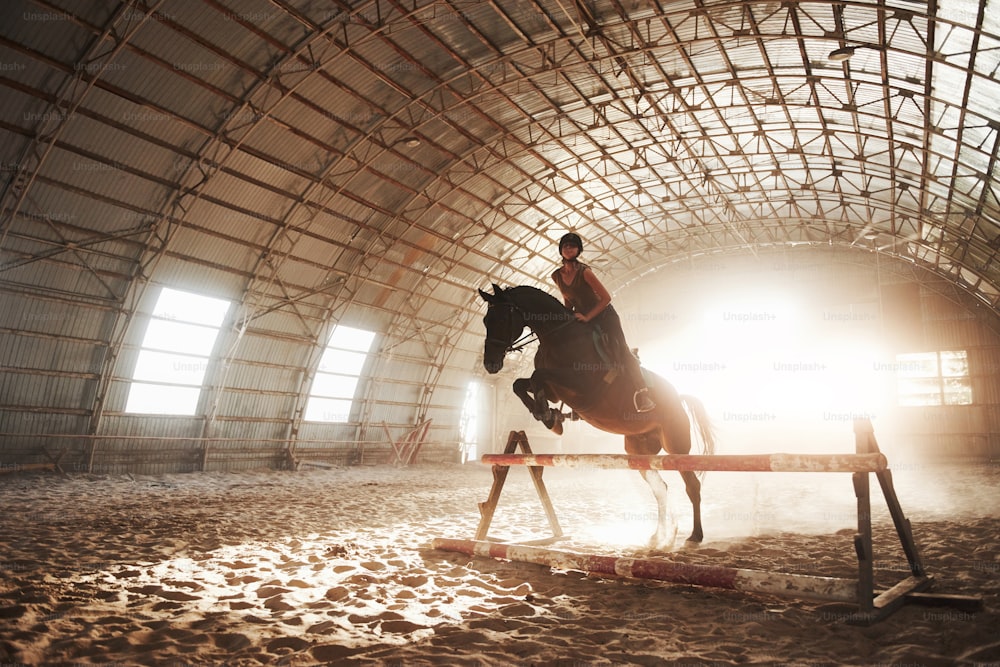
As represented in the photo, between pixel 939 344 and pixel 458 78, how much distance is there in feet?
88.3

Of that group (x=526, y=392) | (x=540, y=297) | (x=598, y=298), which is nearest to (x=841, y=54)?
(x=598, y=298)

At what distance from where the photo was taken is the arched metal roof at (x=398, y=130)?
44.8 feet

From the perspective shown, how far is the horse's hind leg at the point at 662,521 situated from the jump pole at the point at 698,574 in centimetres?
→ 235

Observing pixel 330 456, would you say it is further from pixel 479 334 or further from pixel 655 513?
pixel 655 513

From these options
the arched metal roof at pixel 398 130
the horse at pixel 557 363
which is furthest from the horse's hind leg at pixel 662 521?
the arched metal roof at pixel 398 130

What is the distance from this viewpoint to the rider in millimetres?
7105

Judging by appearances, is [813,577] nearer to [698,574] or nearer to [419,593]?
[698,574]

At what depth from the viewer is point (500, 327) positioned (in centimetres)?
693

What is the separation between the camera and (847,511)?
11656mm

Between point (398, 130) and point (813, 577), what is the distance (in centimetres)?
1769

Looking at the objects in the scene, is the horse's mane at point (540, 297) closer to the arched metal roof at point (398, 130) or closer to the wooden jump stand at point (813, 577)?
the wooden jump stand at point (813, 577)

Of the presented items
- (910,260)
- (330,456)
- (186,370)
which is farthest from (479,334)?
(910,260)

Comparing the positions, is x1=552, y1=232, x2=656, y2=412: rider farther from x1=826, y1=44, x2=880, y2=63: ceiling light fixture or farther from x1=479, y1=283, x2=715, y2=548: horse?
x1=826, y1=44, x2=880, y2=63: ceiling light fixture

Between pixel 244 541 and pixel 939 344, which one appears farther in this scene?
pixel 939 344
